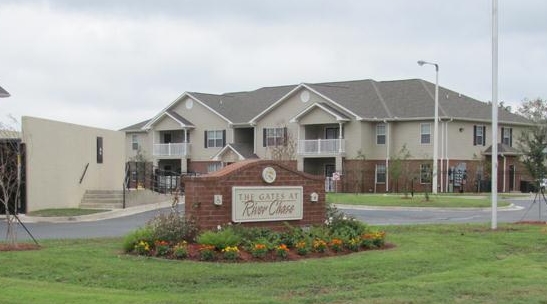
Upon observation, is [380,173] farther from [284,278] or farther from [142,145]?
[284,278]

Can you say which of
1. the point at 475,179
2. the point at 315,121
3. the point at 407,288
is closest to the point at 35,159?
the point at 407,288

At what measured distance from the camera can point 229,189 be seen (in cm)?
1350

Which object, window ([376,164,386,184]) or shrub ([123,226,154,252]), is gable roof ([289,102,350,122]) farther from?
shrub ([123,226,154,252])

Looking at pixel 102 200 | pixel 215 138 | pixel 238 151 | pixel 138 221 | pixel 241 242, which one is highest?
pixel 215 138

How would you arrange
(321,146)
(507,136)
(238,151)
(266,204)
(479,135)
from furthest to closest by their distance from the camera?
1. (238,151)
2. (507,136)
3. (321,146)
4. (479,135)
5. (266,204)

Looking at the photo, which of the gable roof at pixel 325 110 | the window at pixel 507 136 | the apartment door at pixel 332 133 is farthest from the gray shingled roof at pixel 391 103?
the apartment door at pixel 332 133

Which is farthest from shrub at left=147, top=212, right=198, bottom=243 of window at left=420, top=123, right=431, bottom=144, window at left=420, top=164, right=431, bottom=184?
window at left=420, top=123, right=431, bottom=144

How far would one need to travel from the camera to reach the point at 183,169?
2379 inches

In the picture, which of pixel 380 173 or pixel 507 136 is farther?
pixel 507 136

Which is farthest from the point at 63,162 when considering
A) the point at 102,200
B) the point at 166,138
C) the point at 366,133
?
the point at 166,138

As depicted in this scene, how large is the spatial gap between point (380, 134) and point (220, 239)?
4131cm

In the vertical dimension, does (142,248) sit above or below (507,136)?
below

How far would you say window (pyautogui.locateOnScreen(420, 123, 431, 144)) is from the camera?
50.7 metres

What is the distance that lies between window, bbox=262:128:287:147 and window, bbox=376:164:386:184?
700 cm
